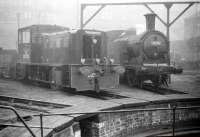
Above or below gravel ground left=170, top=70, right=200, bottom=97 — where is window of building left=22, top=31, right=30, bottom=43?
above

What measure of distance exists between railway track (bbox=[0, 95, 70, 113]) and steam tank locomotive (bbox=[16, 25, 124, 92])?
1.92m

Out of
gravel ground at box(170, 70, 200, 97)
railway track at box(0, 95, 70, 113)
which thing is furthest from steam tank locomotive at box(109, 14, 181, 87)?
railway track at box(0, 95, 70, 113)

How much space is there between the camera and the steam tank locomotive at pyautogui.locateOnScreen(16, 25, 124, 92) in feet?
33.5

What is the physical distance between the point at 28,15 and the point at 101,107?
44386mm

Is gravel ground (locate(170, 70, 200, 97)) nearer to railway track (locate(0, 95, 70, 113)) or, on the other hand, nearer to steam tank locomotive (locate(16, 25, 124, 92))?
steam tank locomotive (locate(16, 25, 124, 92))

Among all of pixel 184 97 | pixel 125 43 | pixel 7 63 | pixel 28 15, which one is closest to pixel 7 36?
pixel 28 15

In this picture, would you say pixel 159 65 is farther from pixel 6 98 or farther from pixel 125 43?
pixel 6 98

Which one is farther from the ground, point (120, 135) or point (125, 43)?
point (125, 43)

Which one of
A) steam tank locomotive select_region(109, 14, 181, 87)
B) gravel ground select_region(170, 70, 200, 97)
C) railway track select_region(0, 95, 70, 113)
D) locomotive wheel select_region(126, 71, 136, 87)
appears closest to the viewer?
railway track select_region(0, 95, 70, 113)

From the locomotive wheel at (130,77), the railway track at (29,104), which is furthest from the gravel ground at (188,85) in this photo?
the railway track at (29,104)

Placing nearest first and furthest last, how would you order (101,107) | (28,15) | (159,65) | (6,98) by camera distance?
Result: (101,107)
(6,98)
(159,65)
(28,15)

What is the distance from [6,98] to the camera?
919cm

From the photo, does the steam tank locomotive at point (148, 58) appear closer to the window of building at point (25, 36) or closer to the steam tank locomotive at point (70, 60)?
the steam tank locomotive at point (70, 60)

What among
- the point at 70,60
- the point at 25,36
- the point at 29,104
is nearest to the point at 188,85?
the point at 70,60
